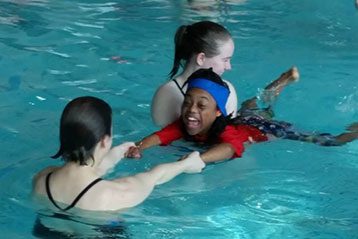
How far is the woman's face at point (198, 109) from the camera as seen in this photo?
4852 millimetres

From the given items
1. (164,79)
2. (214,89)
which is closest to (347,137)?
(214,89)

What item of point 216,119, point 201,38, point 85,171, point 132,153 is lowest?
point 132,153

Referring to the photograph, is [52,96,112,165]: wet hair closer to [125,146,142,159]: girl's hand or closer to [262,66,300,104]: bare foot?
[125,146,142,159]: girl's hand

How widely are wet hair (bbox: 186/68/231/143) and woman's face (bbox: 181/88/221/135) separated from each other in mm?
49

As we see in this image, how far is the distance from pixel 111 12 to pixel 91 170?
5869 mm

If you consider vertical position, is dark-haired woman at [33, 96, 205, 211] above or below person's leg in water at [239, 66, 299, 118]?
above

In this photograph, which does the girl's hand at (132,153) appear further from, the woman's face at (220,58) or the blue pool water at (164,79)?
the woman's face at (220,58)

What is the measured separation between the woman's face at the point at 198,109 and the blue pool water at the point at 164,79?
11.9 inches

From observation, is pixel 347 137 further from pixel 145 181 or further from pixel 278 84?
pixel 145 181

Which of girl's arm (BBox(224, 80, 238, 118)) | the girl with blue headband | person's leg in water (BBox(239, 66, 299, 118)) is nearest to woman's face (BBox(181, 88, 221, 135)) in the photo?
the girl with blue headband

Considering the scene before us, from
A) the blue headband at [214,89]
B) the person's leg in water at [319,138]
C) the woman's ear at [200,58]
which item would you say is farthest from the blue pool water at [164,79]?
the woman's ear at [200,58]

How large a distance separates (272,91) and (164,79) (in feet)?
4.02

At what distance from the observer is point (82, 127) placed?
3678mm

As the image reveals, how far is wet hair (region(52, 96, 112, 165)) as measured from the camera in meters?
3.68
